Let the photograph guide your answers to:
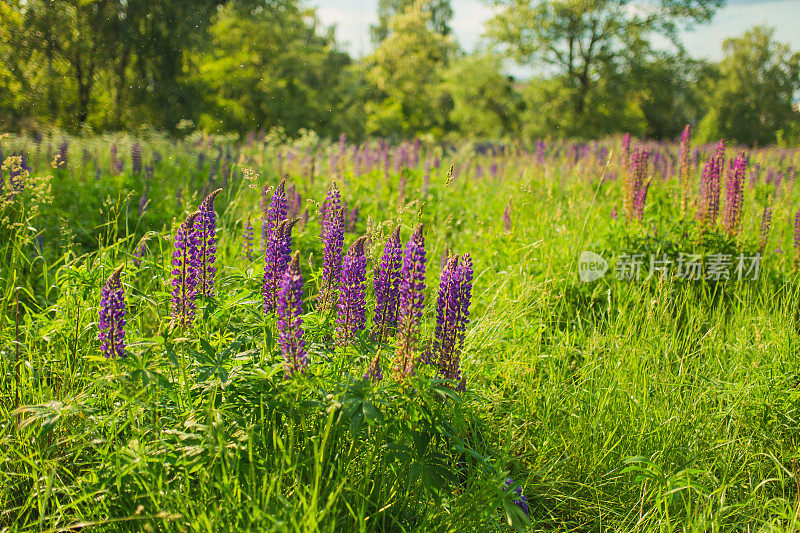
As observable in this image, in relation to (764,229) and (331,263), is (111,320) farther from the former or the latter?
(764,229)

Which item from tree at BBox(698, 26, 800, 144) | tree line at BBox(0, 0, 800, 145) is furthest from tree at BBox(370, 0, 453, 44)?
tree at BBox(698, 26, 800, 144)

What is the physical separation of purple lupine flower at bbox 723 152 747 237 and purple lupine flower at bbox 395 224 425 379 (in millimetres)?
3850

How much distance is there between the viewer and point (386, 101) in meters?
31.6

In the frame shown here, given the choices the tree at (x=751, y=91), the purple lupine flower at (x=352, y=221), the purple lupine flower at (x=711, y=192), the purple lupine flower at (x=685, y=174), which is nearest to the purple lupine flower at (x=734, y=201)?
the purple lupine flower at (x=711, y=192)

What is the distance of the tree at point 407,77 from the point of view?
3117cm

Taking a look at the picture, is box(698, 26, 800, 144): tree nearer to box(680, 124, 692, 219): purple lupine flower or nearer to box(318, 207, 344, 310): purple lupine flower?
box(680, 124, 692, 219): purple lupine flower

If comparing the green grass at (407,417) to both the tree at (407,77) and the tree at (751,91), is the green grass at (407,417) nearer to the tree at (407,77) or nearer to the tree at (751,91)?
the tree at (751,91)

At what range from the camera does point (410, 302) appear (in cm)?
200

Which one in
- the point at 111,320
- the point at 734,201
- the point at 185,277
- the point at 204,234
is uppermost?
the point at 734,201

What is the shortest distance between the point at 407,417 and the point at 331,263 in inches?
28.5

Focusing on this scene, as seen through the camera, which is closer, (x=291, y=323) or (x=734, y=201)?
(x=291, y=323)

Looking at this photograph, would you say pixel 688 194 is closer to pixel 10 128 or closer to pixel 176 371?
pixel 176 371

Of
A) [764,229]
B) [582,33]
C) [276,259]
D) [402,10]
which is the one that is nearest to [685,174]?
[764,229]

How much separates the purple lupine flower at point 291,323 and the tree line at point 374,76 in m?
11.5
